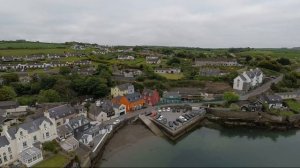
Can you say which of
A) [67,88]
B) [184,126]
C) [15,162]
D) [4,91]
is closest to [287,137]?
[184,126]

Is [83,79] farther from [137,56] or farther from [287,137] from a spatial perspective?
[137,56]

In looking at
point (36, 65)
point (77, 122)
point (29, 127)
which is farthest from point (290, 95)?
point (36, 65)

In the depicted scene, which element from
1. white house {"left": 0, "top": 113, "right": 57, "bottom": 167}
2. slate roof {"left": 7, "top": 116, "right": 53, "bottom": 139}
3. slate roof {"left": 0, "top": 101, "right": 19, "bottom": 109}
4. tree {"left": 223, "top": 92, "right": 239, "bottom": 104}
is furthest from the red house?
slate roof {"left": 0, "top": 101, "right": 19, "bottom": 109}

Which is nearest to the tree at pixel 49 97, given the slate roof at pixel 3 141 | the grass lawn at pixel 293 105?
the slate roof at pixel 3 141

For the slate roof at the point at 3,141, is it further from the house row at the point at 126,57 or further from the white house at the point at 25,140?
the house row at the point at 126,57

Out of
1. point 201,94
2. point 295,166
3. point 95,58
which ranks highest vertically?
point 95,58

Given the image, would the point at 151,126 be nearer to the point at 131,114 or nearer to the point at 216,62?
the point at 131,114

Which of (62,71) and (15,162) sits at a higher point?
(62,71)
